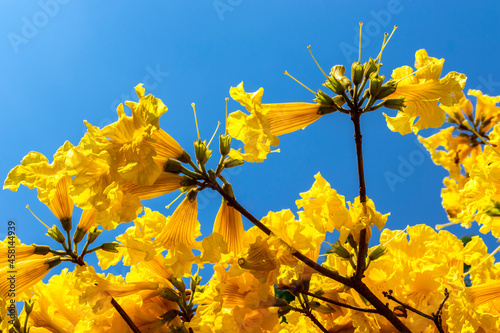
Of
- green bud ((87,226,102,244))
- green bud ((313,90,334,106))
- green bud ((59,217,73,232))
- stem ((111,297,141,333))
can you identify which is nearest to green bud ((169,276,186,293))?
stem ((111,297,141,333))

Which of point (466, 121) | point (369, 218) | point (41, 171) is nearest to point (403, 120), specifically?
point (369, 218)

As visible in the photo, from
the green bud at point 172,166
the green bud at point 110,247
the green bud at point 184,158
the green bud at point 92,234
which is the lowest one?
the green bud at point 110,247

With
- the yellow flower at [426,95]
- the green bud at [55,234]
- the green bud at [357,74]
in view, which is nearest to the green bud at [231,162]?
the green bud at [357,74]

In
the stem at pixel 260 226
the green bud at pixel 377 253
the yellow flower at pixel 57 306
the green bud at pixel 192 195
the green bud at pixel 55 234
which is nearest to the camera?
the stem at pixel 260 226

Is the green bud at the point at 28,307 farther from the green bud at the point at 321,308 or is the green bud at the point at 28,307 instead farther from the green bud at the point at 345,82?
the green bud at the point at 345,82

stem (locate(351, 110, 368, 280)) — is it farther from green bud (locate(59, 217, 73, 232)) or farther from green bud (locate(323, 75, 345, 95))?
green bud (locate(59, 217, 73, 232))

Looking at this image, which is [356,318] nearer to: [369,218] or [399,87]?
[369,218]

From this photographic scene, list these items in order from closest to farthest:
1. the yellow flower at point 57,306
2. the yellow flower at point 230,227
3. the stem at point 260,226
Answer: the stem at point 260,226, the yellow flower at point 230,227, the yellow flower at point 57,306
